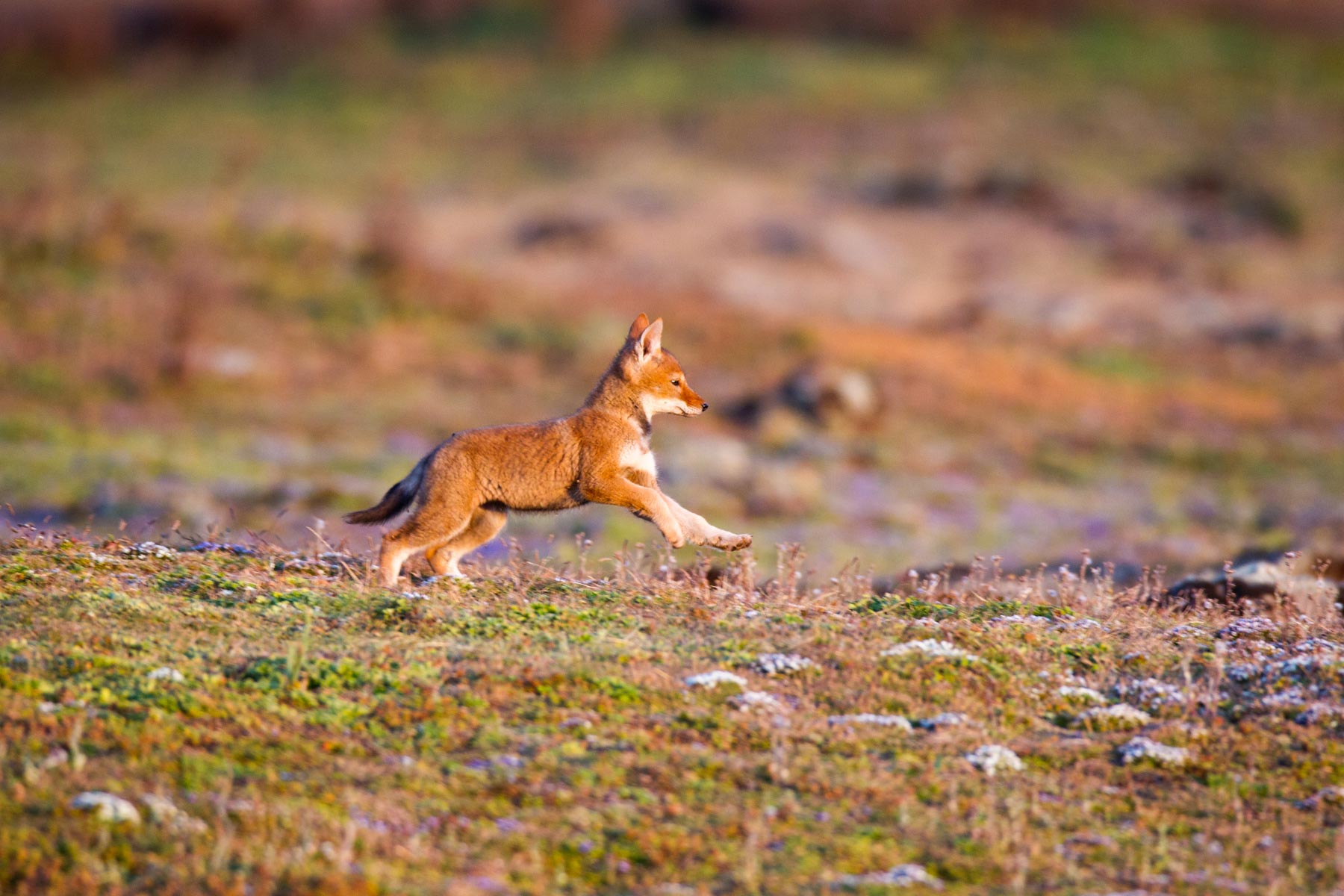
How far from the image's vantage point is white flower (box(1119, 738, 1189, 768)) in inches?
303

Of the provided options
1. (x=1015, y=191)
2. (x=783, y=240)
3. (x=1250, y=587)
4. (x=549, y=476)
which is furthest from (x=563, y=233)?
(x=549, y=476)

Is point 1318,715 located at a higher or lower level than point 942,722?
higher

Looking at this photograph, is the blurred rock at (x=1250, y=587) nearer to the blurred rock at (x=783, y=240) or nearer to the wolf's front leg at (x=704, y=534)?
the wolf's front leg at (x=704, y=534)

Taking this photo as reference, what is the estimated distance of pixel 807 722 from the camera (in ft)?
25.7

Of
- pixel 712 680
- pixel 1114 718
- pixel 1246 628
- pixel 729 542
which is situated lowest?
pixel 712 680

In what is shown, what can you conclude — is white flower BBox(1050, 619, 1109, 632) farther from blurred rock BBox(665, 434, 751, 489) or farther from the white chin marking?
blurred rock BBox(665, 434, 751, 489)

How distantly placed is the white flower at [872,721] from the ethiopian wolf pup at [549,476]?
2.25 m

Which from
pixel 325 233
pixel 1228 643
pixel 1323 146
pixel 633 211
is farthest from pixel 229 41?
pixel 1228 643

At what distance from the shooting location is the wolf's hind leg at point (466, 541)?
34.3ft

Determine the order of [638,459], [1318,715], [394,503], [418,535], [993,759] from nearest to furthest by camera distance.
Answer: [993,759] < [1318,715] < [418,535] < [394,503] < [638,459]

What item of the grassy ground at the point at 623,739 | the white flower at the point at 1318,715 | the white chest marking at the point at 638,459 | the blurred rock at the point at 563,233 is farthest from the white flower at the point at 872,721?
the blurred rock at the point at 563,233

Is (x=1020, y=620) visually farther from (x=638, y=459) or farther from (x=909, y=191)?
(x=909, y=191)

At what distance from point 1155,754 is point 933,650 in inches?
60.2

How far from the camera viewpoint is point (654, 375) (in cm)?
1088
